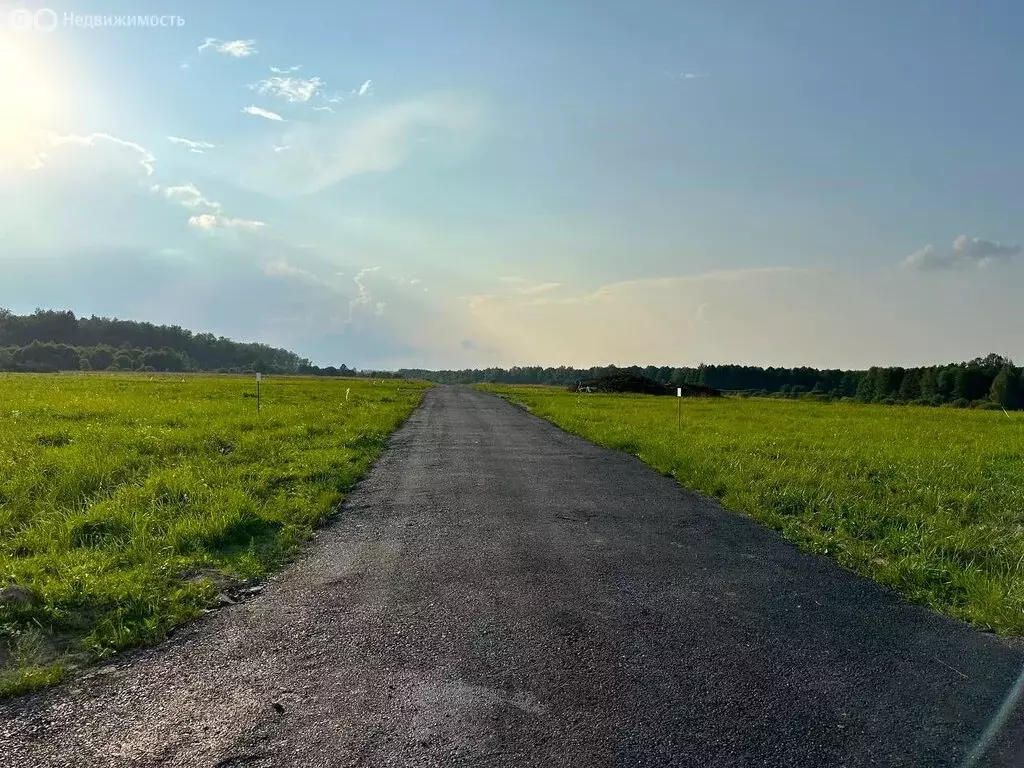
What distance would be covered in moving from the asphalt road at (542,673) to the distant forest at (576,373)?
66.9m

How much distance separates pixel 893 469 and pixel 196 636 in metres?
13.4

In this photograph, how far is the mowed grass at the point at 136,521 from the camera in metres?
4.59

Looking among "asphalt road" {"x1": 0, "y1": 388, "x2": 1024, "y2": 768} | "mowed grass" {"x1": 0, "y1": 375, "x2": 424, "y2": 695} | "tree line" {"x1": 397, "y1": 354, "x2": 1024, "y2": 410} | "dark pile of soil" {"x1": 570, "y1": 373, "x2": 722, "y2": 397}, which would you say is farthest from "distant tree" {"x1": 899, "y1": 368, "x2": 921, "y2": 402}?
"asphalt road" {"x1": 0, "y1": 388, "x2": 1024, "y2": 768}

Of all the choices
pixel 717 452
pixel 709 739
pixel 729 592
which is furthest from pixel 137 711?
pixel 717 452

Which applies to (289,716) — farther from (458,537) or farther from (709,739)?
(458,537)

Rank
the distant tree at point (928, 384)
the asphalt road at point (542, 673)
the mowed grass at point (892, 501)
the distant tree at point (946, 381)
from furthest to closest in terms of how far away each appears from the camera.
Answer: the distant tree at point (928, 384)
the distant tree at point (946, 381)
the mowed grass at point (892, 501)
the asphalt road at point (542, 673)

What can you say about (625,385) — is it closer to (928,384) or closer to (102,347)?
(928,384)

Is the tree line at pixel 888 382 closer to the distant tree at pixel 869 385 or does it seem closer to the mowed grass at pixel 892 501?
the distant tree at pixel 869 385

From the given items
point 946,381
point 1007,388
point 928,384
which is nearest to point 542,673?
point 1007,388

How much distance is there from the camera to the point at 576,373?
199625 mm

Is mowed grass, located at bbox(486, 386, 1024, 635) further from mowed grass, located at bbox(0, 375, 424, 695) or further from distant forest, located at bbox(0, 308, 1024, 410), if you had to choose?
distant forest, located at bbox(0, 308, 1024, 410)

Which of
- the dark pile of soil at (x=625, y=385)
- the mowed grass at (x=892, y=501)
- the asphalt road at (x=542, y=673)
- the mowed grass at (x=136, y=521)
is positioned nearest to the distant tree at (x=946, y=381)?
the dark pile of soil at (x=625, y=385)

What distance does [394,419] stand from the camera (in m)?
23.4

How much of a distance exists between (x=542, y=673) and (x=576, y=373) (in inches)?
7756
